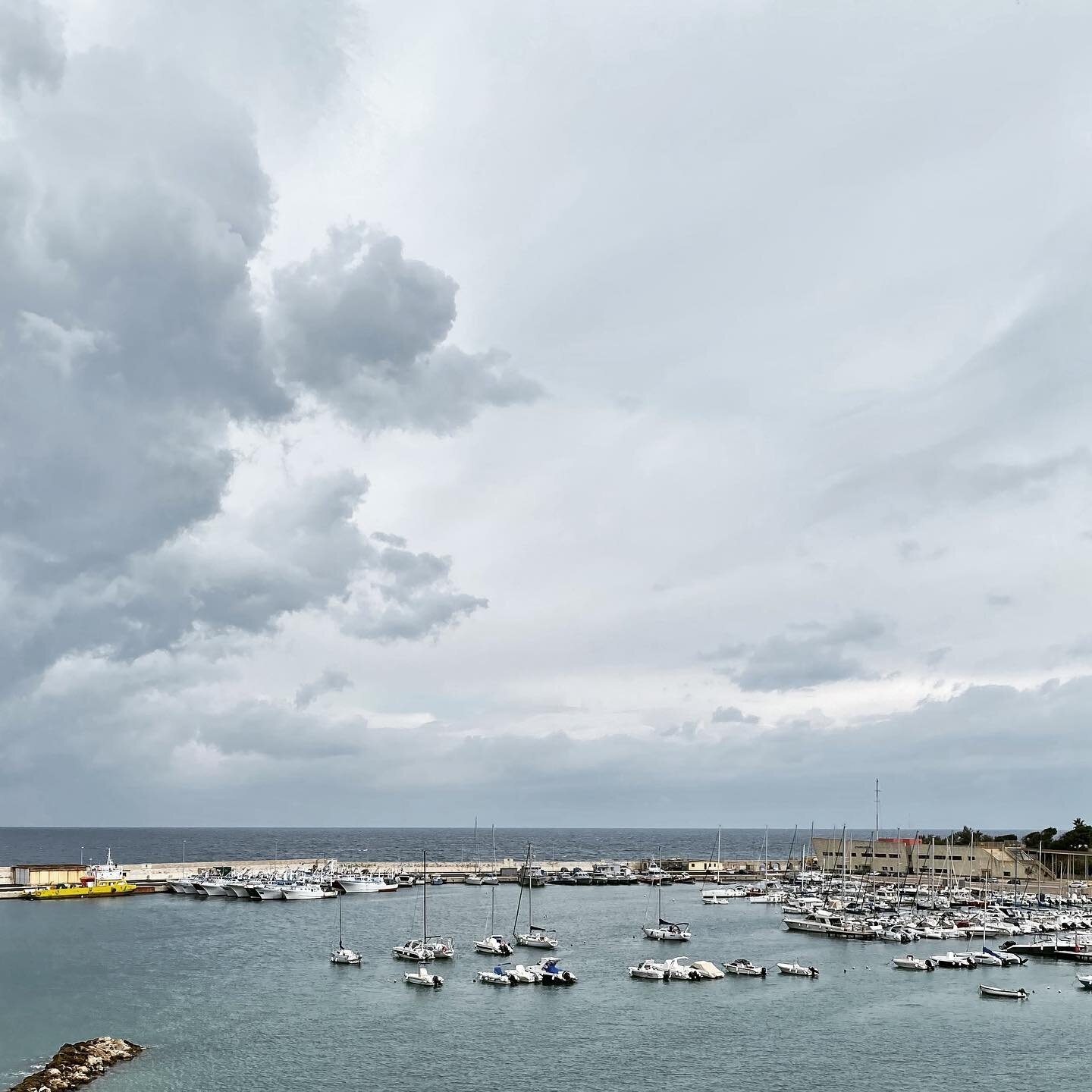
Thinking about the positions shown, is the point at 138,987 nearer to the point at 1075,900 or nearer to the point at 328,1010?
the point at 328,1010

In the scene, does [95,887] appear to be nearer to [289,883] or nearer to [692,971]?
[289,883]

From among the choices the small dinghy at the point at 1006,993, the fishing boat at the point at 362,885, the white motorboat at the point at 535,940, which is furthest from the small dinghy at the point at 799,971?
the fishing boat at the point at 362,885

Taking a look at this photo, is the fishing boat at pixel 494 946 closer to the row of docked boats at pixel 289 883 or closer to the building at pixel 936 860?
the row of docked boats at pixel 289 883

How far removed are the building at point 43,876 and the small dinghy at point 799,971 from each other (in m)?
106

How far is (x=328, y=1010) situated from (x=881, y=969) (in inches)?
1970

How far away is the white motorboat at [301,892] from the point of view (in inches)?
6235

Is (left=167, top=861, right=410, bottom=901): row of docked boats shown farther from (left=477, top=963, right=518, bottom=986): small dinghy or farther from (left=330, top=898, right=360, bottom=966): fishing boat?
(left=477, top=963, right=518, bottom=986): small dinghy

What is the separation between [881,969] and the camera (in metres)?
99.8

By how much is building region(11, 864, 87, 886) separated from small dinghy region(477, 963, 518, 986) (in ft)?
305

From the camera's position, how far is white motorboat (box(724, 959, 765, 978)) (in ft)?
309

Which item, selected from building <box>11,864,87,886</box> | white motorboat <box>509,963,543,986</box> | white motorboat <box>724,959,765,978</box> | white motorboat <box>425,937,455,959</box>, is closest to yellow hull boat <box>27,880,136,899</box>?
building <box>11,864,87,886</box>

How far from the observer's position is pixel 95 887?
6122 inches

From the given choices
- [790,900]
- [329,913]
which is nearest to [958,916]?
[790,900]

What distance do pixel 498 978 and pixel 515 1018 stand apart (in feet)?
39.4
